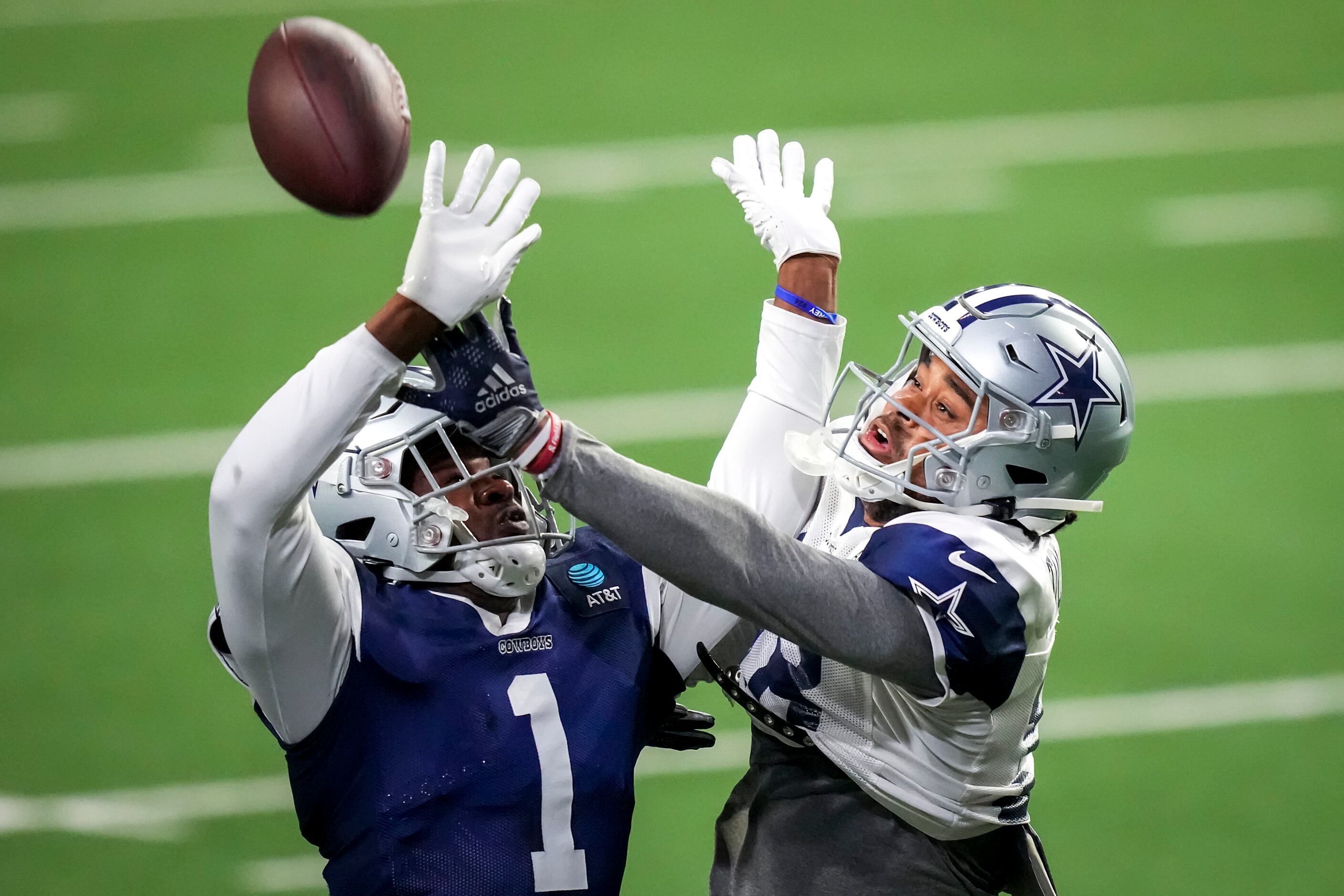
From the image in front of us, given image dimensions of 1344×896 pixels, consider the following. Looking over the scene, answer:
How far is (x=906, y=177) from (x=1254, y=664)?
3047 millimetres

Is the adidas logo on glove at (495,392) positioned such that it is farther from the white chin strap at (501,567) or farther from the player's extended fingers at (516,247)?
the white chin strap at (501,567)

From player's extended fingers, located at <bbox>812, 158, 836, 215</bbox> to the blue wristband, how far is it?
8.9 inches

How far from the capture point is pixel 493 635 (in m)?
2.85

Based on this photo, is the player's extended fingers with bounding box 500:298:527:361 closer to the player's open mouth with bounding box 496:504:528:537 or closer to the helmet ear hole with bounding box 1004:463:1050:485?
the player's open mouth with bounding box 496:504:528:537

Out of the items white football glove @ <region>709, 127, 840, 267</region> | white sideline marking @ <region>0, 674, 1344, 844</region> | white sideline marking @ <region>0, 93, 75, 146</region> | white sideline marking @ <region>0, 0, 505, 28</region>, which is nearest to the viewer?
white football glove @ <region>709, 127, 840, 267</region>

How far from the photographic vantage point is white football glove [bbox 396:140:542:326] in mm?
2297

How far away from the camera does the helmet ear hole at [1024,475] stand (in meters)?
2.77

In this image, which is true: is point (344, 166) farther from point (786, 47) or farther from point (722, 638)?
point (786, 47)

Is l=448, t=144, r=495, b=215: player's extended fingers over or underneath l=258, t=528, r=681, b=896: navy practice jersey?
over

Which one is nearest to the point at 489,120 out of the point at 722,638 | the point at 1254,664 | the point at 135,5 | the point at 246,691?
the point at 135,5

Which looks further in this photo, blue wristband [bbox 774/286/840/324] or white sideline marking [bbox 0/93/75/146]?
white sideline marking [bbox 0/93/75/146]

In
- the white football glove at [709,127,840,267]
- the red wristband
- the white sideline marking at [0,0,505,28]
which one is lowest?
the red wristband

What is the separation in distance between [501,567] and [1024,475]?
0.97 metres

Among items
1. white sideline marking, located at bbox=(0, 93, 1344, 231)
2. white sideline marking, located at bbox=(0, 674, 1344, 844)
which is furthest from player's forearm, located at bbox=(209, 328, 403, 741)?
white sideline marking, located at bbox=(0, 93, 1344, 231)
